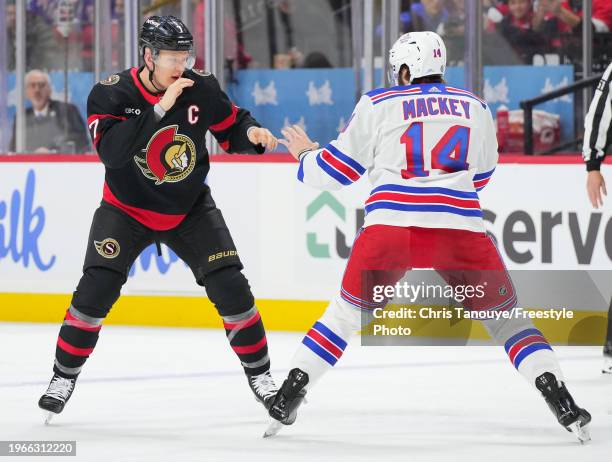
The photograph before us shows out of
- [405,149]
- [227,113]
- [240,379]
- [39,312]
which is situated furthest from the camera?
[39,312]

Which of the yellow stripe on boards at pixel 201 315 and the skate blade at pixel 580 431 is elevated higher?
the skate blade at pixel 580 431

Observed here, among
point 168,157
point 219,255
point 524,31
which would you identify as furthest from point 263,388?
point 524,31

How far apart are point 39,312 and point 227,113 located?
3.22m

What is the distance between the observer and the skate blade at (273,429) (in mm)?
3977

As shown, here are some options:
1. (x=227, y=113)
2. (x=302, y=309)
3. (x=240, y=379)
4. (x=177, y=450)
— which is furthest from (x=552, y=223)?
(x=177, y=450)

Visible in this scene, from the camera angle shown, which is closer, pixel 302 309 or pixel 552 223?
pixel 552 223

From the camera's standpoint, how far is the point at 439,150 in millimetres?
3791

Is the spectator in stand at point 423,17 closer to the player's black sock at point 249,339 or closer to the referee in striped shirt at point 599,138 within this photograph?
the referee in striped shirt at point 599,138

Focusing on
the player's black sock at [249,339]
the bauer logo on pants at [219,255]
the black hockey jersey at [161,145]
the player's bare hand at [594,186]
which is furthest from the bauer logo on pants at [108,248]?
the player's bare hand at [594,186]

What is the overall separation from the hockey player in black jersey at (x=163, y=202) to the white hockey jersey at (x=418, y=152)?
48cm

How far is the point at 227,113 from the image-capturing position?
4391mm

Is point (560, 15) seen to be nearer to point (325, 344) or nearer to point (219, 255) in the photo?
point (219, 255)

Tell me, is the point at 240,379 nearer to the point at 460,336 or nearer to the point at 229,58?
the point at 460,336

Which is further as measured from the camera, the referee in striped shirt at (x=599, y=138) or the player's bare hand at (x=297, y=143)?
the referee in striped shirt at (x=599, y=138)
